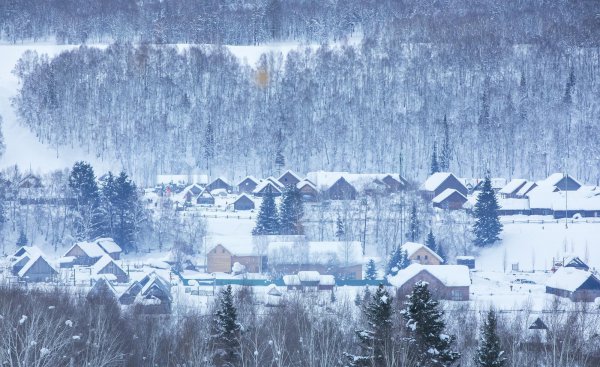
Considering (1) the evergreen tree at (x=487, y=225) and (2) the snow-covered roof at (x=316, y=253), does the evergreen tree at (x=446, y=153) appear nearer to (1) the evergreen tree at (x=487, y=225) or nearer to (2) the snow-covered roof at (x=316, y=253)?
(1) the evergreen tree at (x=487, y=225)

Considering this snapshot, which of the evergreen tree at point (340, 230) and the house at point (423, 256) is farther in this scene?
the evergreen tree at point (340, 230)

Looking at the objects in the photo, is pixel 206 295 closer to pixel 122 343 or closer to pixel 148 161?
pixel 122 343

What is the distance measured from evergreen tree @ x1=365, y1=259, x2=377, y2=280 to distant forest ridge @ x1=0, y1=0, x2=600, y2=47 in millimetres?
49336

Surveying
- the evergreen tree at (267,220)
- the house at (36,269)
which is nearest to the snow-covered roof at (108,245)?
the house at (36,269)

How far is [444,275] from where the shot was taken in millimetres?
39438

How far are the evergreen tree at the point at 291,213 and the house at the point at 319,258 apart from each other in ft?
13.6

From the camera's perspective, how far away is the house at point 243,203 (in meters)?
57.2

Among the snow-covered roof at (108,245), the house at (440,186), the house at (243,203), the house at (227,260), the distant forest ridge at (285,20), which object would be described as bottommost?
the house at (227,260)

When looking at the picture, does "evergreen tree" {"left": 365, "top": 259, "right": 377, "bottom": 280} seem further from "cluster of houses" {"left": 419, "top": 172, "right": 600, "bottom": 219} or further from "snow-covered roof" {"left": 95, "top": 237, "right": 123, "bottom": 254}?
"snow-covered roof" {"left": 95, "top": 237, "right": 123, "bottom": 254}

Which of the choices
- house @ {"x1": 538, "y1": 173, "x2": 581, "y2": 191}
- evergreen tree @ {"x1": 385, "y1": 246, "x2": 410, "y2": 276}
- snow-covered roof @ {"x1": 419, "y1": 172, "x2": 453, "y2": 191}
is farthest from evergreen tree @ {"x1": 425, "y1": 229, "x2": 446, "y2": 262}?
house @ {"x1": 538, "y1": 173, "x2": 581, "y2": 191}

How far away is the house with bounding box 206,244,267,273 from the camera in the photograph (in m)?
45.1

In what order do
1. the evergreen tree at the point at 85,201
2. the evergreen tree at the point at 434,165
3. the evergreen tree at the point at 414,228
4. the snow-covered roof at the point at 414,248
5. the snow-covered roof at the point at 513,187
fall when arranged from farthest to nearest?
the evergreen tree at the point at 434,165 < the snow-covered roof at the point at 513,187 < the evergreen tree at the point at 85,201 < the evergreen tree at the point at 414,228 < the snow-covered roof at the point at 414,248

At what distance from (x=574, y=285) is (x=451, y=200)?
17.5 m

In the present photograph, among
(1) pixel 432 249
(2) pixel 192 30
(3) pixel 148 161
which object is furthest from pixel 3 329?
(2) pixel 192 30
